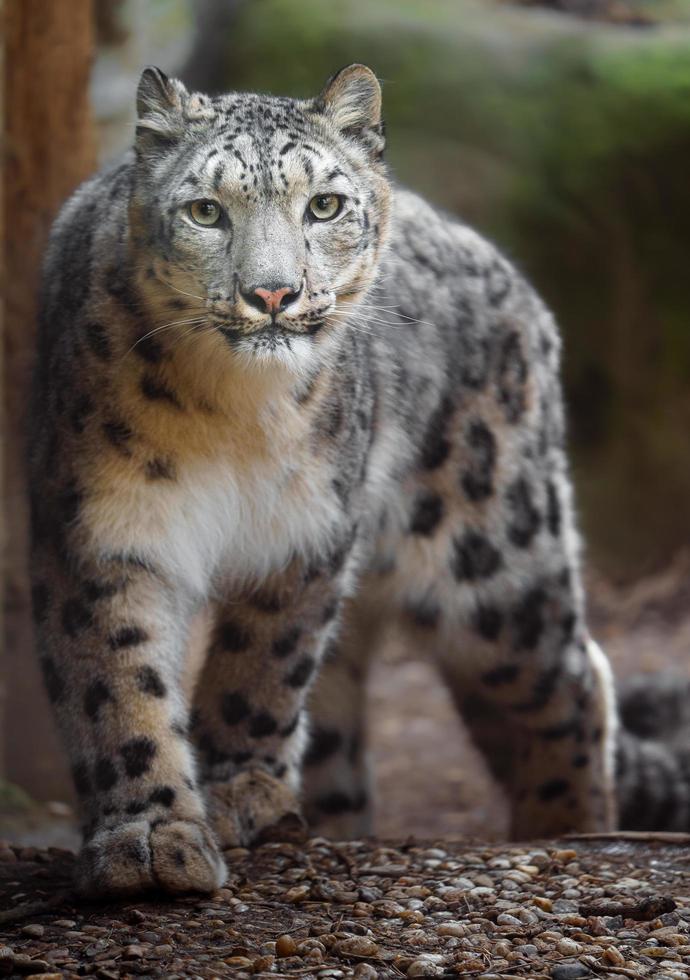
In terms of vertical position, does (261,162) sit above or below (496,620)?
above

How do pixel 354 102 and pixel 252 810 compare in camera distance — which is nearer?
pixel 354 102

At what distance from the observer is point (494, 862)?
368 centimetres

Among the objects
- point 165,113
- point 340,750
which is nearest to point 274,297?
point 165,113

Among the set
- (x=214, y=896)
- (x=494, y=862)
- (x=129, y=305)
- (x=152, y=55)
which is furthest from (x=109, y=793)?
(x=152, y=55)

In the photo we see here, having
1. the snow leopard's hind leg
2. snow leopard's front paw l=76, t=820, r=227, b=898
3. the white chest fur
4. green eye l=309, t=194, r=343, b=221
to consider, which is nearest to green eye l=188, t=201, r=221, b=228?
green eye l=309, t=194, r=343, b=221

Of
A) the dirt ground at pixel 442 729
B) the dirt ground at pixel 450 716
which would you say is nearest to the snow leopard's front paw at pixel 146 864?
the dirt ground at pixel 442 729

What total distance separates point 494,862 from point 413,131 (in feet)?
19.7

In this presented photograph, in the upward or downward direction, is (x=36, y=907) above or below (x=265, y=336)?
below

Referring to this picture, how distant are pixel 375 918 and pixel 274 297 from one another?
4.49ft

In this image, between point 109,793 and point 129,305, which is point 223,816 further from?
point 129,305

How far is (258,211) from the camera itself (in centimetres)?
333

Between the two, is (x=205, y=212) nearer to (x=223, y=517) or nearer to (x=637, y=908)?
(x=223, y=517)

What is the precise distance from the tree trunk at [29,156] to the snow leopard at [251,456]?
1562mm

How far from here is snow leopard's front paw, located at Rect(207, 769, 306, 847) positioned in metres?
4.01
